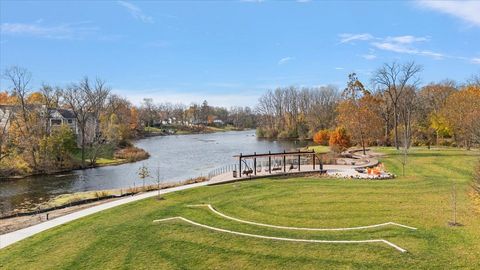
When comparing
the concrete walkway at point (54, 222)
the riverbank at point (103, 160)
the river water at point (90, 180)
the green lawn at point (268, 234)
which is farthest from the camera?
the riverbank at point (103, 160)

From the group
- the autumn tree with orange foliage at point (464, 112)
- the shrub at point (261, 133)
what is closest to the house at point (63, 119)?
the shrub at point (261, 133)

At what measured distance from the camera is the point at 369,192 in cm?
2617

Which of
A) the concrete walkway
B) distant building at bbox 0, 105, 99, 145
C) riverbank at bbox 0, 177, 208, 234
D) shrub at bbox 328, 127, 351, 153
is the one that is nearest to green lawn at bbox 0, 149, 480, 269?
the concrete walkway

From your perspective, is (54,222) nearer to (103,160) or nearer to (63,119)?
(103,160)

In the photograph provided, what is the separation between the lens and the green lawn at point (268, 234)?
46.6 feet

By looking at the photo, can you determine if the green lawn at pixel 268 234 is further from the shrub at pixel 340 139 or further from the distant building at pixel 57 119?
the distant building at pixel 57 119

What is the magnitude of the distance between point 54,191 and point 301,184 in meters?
24.3

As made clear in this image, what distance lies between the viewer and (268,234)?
17203mm

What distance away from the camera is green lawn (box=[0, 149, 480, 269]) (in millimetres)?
14211

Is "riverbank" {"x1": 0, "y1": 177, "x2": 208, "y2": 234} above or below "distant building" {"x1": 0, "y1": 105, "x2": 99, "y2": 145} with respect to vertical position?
below

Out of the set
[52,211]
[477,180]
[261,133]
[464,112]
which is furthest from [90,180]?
[261,133]

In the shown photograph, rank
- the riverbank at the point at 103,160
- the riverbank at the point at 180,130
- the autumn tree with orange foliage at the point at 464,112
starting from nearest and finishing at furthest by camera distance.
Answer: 1. the riverbank at the point at 103,160
2. the autumn tree with orange foliage at the point at 464,112
3. the riverbank at the point at 180,130

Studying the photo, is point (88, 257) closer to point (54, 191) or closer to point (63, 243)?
point (63, 243)

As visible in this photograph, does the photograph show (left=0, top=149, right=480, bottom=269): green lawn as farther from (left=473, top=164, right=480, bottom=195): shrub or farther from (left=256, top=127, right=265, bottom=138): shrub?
(left=256, top=127, right=265, bottom=138): shrub
